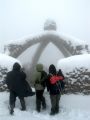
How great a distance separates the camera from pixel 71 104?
12352mm

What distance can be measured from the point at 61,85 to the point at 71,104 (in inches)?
42.5

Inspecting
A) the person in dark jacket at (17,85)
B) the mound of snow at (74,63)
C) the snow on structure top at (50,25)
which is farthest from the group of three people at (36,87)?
the snow on structure top at (50,25)

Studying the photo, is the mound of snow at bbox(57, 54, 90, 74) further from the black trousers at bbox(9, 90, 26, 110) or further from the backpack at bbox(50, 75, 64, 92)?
the black trousers at bbox(9, 90, 26, 110)

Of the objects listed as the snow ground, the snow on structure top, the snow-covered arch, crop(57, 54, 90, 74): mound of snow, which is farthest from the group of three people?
the snow on structure top

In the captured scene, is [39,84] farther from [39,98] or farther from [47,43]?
[47,43]

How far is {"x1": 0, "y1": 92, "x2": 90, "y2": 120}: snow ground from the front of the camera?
11078mm

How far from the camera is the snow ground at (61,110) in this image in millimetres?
11078

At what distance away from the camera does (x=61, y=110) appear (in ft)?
38.8

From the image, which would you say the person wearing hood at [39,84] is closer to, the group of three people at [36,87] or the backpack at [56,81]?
the group of three people at [36,87]

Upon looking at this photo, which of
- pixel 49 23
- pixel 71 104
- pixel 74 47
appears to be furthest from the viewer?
pixel 49 23

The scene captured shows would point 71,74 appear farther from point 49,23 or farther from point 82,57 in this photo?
point 49,23

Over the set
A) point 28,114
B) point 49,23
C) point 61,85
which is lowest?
point 28,114

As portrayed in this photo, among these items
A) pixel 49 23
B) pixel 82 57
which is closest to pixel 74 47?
pixel 49 23

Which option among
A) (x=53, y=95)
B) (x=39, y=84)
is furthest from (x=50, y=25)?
(x=53, y=95)
